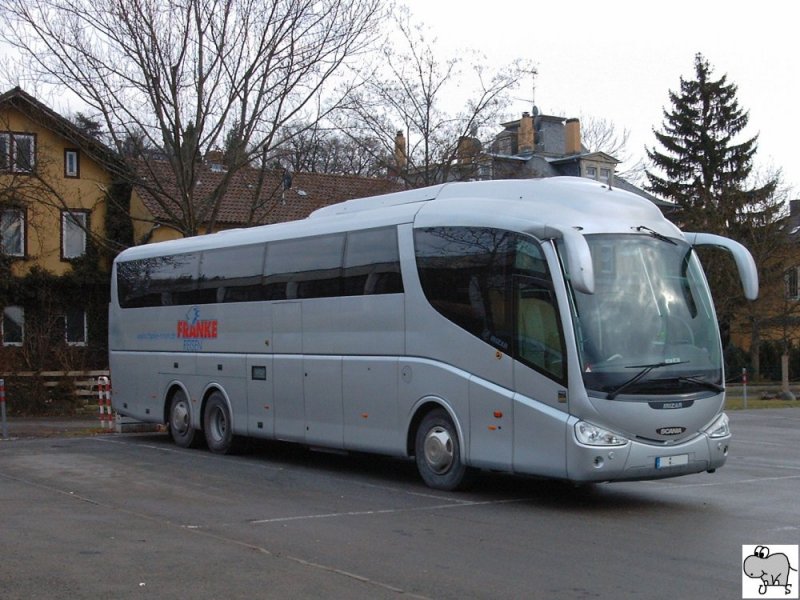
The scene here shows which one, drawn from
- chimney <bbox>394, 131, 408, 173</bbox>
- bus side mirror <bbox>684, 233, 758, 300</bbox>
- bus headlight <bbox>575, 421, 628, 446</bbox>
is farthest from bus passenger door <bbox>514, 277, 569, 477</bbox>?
chimney <bbox>394, 131, 408, 173</bbox>

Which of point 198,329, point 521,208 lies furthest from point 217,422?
point 521,208

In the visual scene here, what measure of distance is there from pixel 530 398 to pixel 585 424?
0.82m

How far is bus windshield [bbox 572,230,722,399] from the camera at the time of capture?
1193 cm

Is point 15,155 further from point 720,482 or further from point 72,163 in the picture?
point 720,482

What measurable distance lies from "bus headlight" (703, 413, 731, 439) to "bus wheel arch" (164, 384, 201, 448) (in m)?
10.2

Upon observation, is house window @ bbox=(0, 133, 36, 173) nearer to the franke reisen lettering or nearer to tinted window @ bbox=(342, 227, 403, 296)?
the franke reisen lettering

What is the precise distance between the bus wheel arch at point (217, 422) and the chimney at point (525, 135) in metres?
32.1

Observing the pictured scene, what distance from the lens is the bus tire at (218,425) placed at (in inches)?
741

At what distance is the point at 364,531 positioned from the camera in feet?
35.6

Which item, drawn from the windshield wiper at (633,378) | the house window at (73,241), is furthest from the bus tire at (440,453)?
the house window at (73,241)

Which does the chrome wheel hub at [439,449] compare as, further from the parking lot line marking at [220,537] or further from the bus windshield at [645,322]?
the parking lot line marking at [220,537]

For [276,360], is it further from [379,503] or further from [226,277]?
[379,503]

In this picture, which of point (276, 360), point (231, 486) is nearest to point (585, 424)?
point (231, 486)

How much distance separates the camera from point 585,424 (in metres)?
11.9
